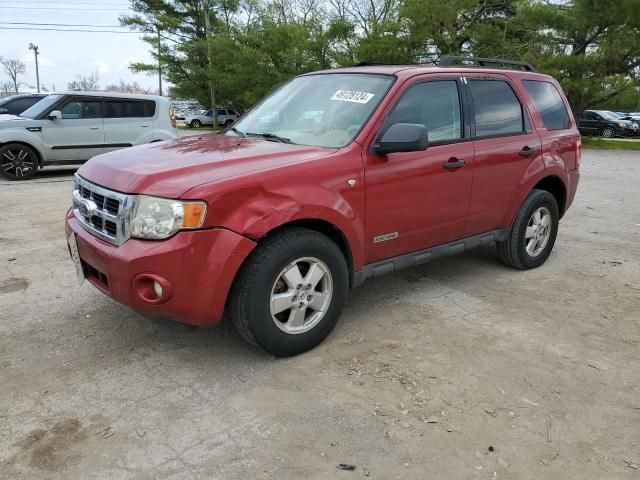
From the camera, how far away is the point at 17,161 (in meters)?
9.79

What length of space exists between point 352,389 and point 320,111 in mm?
1916

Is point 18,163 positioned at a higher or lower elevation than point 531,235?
higher

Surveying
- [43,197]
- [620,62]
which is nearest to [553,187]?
[43,197]

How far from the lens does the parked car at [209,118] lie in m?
36.6

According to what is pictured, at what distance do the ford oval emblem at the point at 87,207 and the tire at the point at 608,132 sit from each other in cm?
2824

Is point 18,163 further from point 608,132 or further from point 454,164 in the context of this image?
point 608,132

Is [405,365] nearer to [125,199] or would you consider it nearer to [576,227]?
[125,199]

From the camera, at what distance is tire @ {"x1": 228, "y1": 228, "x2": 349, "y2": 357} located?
2.90 m

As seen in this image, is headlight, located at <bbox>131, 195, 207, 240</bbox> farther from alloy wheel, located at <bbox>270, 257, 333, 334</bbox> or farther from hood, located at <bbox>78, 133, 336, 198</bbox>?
alloy wheel, located at <bbox>270, 257, 333, 334</bbox>

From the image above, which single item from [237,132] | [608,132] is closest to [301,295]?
[237,132]

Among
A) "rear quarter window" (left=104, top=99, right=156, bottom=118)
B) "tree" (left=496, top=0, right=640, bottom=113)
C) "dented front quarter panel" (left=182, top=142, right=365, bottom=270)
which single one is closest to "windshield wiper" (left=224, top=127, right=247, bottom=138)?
"dented front quarter panel" (left=182, top=142, right=365, bottom=270)

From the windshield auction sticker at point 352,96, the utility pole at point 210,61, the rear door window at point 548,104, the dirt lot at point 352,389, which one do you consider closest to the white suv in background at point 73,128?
the dirt lot at point 352,389

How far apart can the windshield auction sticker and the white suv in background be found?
8.07 metres

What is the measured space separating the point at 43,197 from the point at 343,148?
6.63 meters
